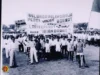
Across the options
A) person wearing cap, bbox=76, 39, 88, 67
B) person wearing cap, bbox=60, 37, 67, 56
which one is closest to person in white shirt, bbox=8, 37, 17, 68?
person wearing cap, bbox=60, 37, 67, 56

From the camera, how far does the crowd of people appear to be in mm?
1624

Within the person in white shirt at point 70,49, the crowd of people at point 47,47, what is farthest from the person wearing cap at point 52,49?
the person in white shirt at point 70,49

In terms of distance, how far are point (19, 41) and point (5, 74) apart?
0.31 metres

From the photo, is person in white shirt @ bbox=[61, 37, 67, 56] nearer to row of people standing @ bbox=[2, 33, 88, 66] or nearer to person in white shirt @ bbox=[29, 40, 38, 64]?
row of people standing @ bbox=[2, 33, 88, 66]

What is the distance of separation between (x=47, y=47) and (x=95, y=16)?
52cm

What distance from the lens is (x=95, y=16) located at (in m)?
1.69

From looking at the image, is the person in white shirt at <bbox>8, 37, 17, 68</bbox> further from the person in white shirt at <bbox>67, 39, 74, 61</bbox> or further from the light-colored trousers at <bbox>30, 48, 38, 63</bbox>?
the person in white shirt at <bbox>67, 39, 74, 61</bbox>

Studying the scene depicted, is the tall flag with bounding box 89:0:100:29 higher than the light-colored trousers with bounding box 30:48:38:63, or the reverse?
the tall flag with bounding box 89:0:100:29

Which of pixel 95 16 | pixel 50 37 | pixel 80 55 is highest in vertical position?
pixel 95 16

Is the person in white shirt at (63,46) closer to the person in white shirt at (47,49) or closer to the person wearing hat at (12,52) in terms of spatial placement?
the person in white shirt at (47,49)

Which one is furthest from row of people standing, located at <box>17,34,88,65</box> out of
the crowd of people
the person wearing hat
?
the person wearing hat

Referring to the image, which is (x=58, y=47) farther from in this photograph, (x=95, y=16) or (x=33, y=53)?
(x=95, y=16)

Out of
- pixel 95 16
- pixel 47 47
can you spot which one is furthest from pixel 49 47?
pixel 95 16

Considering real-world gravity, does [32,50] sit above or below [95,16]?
below
